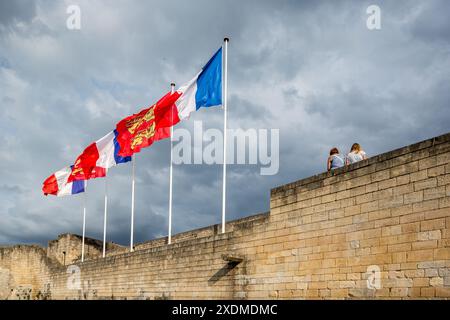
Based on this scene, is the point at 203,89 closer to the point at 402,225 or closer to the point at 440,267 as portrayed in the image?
the point at 402,225

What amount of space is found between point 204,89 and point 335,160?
5.69 metres

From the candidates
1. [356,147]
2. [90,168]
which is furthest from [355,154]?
[90,168]

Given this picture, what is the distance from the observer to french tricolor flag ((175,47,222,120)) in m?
14.6

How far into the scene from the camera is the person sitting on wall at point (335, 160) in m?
10.3

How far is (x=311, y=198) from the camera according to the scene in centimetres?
1031

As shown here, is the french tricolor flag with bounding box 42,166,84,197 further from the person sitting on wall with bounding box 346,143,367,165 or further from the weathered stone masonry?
the person sitting on wall with bounding box 346,143,367,165

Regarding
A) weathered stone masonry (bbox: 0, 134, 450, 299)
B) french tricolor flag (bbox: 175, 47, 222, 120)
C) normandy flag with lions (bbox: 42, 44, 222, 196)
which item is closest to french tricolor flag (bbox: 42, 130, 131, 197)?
normandy flag with lions (bbox: 42, 44, 222, 196)

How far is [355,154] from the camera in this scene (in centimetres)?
1005

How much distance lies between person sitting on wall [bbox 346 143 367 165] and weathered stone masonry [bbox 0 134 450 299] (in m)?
0.47

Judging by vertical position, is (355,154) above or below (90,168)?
below

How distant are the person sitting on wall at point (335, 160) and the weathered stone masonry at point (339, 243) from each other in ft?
1.54

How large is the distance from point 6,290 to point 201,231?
22.1m

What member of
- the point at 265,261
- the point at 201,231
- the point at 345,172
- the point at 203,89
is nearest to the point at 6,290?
the point at 201,231

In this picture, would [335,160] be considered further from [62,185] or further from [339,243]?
[62,185]
